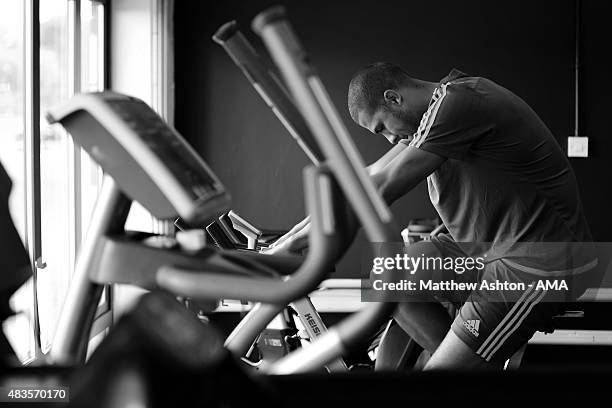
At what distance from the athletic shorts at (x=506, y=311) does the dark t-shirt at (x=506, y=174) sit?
5cm

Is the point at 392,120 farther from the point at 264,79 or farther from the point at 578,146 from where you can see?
the point at 578,146

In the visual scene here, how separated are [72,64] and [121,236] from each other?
3667 mm

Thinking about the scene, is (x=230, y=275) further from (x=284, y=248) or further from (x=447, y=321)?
(x=447, y=321)

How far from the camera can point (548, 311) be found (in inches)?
95.5

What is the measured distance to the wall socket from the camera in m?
5.62

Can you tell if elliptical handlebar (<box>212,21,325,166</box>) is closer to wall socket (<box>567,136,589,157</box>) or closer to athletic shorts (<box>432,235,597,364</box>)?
athletic shorts (<box>432,235,597,364</box>)

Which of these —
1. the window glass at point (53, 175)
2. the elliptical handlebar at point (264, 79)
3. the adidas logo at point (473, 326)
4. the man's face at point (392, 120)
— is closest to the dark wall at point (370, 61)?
the window glass at point (53, 175)

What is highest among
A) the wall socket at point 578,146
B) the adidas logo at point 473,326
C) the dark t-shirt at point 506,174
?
the dark t-shirt at point 506,174

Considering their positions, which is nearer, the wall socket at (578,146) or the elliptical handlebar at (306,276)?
the elliptical handlebar at (306,276)

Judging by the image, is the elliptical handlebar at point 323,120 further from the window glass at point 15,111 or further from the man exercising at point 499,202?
the window glass at point 15,111

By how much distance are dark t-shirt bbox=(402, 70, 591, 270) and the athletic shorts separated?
0.05 m

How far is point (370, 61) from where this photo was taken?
569 centimetres

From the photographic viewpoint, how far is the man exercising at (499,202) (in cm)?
232

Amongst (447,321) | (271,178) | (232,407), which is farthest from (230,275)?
(271,178)
